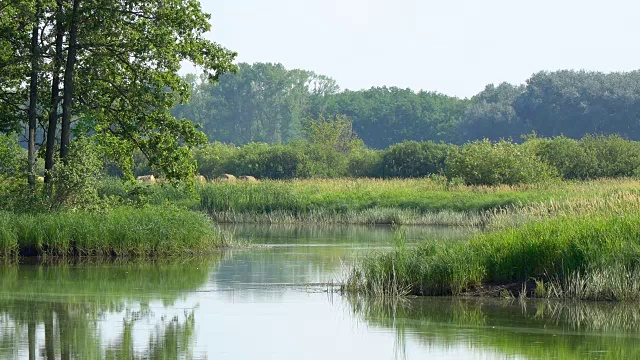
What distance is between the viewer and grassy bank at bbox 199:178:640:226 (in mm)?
43906

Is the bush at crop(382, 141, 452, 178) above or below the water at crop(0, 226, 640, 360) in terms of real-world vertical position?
above

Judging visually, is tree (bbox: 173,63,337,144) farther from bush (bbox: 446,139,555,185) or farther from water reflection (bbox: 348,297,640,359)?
water reflection (bbox: 348,297,640,359)

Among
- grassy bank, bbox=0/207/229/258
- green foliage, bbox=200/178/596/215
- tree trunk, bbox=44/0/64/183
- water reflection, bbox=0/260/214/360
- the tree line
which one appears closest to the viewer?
water reflection, bbox=0/260/214/360

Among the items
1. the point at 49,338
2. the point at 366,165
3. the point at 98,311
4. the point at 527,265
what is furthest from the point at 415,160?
the point at 49,338

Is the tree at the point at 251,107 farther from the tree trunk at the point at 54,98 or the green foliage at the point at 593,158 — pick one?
the tree trunk at the point at 54,98

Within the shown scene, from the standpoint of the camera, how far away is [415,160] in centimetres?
6962

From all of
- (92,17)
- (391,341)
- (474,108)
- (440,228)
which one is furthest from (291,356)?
(474,108)

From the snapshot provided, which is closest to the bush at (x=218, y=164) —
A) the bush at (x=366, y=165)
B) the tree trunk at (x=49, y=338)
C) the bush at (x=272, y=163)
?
the bush at (x=272, y=163)

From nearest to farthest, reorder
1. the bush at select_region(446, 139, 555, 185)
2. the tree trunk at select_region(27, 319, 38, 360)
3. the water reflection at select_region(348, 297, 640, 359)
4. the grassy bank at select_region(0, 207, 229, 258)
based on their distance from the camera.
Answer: the tree trunk at select_region(27, 319, 38, 360), the water reflection at select_region(348, 297, 640, 359), the grassy bank at select_region(0, 207, 229, 258), the bush at select_region(446, 139, 555, 185)

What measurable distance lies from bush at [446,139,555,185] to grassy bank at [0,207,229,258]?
24.6 m

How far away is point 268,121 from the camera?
134500 mm

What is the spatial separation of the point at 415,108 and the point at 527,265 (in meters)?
105

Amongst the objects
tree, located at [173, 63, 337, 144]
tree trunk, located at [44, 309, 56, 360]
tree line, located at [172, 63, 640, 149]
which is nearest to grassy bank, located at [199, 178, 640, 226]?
tree trunk, located at [44, 309, 56, 360]

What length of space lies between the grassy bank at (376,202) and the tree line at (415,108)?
52614 millimetres
